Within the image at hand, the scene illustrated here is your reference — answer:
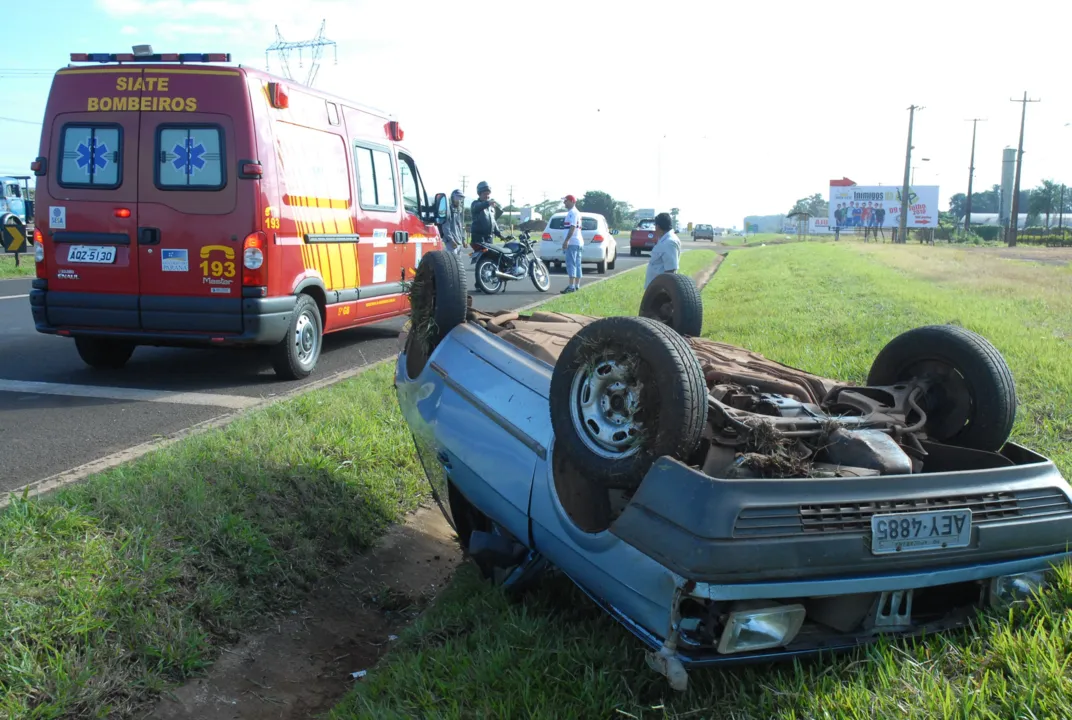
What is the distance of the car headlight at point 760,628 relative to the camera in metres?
2.38

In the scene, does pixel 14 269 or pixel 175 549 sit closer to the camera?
pixel 175 549

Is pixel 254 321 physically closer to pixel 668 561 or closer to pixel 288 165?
pixel 288 165

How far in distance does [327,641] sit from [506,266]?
1371cm

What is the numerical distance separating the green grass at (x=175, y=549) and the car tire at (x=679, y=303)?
1.78 metres

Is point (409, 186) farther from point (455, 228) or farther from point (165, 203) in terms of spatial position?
point (455, 228)

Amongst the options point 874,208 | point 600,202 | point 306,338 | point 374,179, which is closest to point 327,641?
point 306,338

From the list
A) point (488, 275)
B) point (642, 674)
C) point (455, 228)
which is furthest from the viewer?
point (488, 275)

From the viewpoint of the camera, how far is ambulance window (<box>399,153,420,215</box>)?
10.1m

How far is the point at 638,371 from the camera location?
2.76 meters

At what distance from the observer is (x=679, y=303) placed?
15.4 feet

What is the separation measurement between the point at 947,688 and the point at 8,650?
280 centimetres

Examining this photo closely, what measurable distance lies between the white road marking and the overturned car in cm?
347

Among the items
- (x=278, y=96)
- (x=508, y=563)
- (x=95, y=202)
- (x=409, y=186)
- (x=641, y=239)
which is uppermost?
(x=278, y=96)

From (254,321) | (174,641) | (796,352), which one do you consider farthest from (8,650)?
(796,352)
